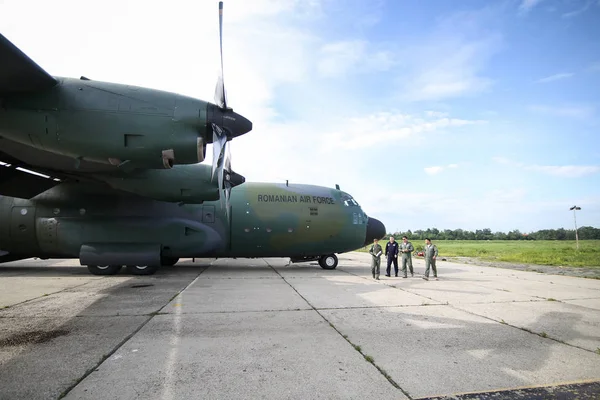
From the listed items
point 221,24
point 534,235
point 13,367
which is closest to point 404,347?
point 13,367

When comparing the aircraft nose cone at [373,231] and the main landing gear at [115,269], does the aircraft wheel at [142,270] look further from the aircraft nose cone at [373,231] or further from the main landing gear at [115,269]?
the aircraft nose cone at [373,231]

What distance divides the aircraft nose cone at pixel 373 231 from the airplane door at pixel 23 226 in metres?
13.6

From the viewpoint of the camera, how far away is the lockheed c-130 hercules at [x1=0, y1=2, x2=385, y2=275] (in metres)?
5.38

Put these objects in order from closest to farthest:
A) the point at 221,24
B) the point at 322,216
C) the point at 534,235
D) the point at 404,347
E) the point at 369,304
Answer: the point at 404,347
the point at 221,24
the point at 369,304
the point at 322,216
the point at 534,235

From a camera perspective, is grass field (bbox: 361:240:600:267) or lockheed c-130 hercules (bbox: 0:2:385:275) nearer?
lockheed c-130 hercules (bbox: 0:2:385:275)

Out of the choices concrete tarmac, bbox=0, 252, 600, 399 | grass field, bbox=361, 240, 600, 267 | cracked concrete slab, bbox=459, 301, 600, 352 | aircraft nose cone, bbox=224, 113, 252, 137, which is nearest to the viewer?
concrete tarmac, bbox=0, 252, 600, 399

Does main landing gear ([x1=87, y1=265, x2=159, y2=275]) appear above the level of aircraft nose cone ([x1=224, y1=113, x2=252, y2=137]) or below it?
below

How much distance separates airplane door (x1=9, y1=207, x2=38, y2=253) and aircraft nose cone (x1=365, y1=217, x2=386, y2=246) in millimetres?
13585

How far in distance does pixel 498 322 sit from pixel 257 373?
4662 mm

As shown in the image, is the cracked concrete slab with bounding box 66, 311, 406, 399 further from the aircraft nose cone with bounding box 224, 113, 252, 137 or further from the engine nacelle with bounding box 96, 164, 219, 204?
the engine nacelle with bounding box 96, 164, 219, 204

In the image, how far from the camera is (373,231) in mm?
15414

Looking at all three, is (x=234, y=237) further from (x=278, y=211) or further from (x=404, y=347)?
(x=404, y=347)

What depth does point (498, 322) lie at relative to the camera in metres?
5.88

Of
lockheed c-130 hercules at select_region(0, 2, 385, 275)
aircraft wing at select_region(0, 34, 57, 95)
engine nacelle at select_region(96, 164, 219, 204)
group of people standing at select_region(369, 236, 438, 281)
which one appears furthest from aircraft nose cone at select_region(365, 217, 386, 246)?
aircraft wing at select_region(0, 34, 57, 95)
